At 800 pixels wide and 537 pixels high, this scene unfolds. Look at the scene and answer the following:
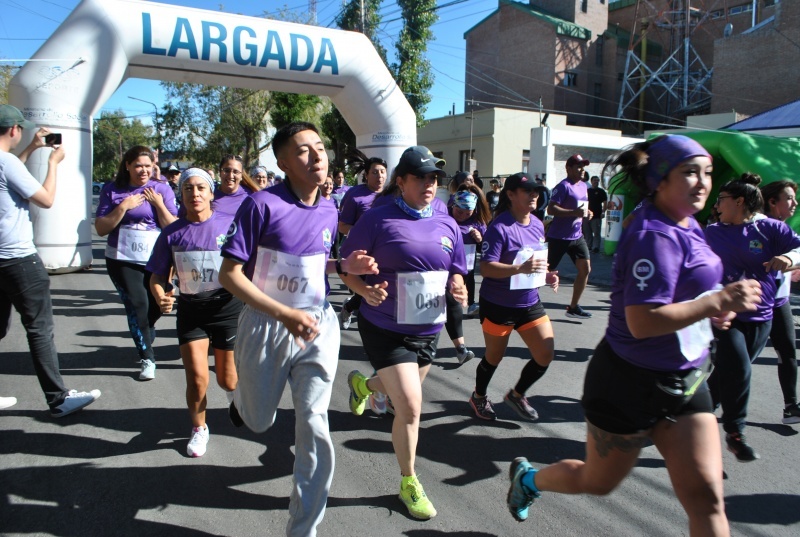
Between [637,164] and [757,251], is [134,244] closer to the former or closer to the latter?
[637,164]

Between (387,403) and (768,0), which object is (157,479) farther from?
(768,0)

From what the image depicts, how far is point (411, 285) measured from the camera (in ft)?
10.2

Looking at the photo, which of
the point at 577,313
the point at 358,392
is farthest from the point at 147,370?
the point at 577,313

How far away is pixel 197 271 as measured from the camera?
12.2 ft

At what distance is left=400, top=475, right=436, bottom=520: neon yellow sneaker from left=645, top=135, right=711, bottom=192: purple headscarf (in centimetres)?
185

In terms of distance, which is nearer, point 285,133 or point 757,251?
point 285,133

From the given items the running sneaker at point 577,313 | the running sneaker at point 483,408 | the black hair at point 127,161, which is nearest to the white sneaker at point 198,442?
the running sneaker at point 483,408

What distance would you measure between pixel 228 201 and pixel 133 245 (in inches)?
39.3

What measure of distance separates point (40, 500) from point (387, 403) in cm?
219

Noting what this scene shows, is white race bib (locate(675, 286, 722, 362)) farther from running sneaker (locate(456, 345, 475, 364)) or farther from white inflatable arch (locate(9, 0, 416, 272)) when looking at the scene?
white inflatable arch (locate(9, 0, 416, 272))

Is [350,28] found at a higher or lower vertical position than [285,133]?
higher

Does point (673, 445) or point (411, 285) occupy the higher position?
point (411, 285)

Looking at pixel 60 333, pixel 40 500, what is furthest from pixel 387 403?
pixel 60 333

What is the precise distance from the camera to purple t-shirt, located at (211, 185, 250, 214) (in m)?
4.49
